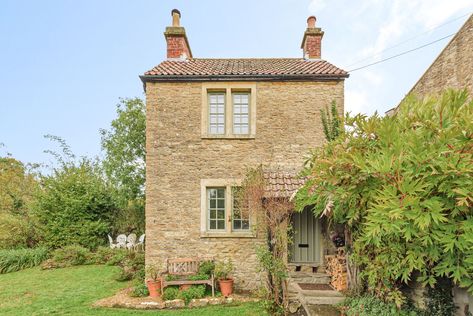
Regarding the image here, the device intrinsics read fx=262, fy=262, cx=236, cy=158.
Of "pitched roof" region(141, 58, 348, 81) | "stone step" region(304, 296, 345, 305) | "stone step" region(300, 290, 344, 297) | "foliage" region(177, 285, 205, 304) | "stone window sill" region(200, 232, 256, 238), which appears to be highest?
"pitched roof" region(141, 58, 348, 81)

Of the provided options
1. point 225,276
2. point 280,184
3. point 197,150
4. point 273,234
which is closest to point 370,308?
point 273,234

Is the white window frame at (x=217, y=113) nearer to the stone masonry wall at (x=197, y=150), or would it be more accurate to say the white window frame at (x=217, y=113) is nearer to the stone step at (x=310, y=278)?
the stone masonry wall at (x=197, y=150)

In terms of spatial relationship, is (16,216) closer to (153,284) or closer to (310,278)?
(153,284)

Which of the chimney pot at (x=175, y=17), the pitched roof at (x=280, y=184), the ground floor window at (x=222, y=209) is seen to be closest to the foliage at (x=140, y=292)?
the ground floor window at (x=222, y=209)

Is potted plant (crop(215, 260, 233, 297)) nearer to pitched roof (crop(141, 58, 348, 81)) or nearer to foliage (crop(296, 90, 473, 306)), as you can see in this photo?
foliage (crop(296, 90, 473, 306))

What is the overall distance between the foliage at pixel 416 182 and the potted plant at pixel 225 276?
4.89 meters

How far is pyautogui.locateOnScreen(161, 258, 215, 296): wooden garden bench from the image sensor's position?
8031 millimetres

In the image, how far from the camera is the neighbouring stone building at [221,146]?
8.95 m

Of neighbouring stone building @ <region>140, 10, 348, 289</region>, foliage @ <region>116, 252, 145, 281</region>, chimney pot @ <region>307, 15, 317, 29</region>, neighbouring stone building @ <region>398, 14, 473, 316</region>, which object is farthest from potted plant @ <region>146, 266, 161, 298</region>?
chimney pot @ <region>307, 15, 317, 29</region>

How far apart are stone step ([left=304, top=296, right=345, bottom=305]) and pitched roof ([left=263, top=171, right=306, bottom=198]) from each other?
8.87 ft

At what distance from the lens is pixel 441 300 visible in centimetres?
470

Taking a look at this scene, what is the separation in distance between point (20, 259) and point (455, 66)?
20148mm

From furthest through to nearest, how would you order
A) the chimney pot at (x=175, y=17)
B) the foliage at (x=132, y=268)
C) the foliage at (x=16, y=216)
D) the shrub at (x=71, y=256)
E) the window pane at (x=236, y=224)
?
1. the foliage at (x=16, y=216)
2. the shrub at (x=71, y=256)
3. the chimney pot at (x=175, y=17)
4. the foliage at (x=132, y=268)
5. the window pane at (x=236, y=224)

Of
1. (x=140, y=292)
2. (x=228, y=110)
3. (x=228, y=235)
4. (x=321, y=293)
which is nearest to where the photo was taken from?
(x=321, y=293)
